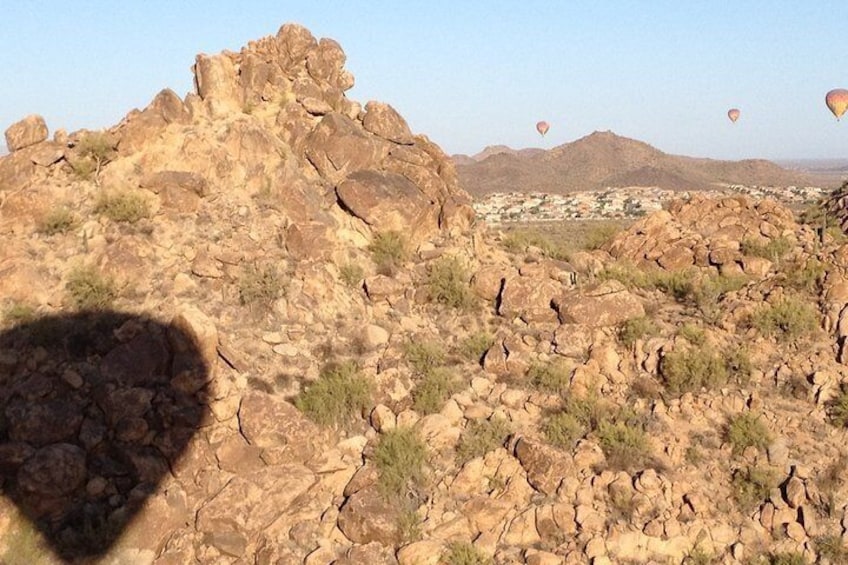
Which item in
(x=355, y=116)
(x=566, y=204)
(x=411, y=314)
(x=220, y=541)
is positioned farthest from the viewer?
(x=566, y=204)

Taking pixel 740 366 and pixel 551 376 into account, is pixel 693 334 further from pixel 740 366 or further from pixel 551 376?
pixel 551 376

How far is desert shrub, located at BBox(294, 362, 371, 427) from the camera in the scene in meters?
9.80

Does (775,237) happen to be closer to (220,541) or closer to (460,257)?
(460,257)

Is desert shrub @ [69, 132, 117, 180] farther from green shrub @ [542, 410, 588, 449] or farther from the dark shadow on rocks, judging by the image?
green shrub @ [542, 410, 588, 449]

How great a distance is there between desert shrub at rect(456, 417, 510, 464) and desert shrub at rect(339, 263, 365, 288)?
12.5 feet

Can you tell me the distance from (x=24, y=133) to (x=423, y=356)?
9180mm

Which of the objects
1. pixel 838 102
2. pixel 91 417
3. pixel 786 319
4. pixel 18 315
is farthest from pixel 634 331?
pixel 838 102

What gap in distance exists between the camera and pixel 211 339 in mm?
10000

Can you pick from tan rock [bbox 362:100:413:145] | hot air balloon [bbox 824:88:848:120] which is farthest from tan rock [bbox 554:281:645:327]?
hot air balloon [bbox 824:88:848:120]

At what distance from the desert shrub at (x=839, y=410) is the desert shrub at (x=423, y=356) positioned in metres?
5.85

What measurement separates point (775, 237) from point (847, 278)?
9.93ft

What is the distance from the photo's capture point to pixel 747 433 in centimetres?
911

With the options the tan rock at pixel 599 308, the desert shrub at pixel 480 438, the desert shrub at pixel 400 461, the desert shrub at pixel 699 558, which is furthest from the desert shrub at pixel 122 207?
the desert shrub at pixel 699 558

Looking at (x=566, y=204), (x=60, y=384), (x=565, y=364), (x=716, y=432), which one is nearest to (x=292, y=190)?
(x=60, y=384)
